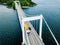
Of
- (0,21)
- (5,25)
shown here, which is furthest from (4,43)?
(0,21)

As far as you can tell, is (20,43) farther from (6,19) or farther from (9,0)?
(9,0)

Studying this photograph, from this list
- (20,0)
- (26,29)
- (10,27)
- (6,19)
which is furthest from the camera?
(20,0)

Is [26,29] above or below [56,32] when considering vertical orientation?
above

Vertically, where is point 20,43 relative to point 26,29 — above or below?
below

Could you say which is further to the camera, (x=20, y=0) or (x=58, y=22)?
(x=20, y=0)

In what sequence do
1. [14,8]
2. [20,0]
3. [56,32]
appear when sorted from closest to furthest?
[56,32] → [14,8] → [20,0]

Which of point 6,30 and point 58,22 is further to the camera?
point 58,22

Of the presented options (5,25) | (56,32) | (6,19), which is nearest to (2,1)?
(6,19)

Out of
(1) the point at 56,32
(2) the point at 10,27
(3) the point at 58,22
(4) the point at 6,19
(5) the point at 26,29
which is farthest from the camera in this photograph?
(4) the point at 6,19

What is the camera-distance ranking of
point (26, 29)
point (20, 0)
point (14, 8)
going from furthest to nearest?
point (20, 0) → point (14, 8) → point (26, 29)

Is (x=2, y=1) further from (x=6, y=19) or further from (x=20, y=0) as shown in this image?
(x=6, y=19)
